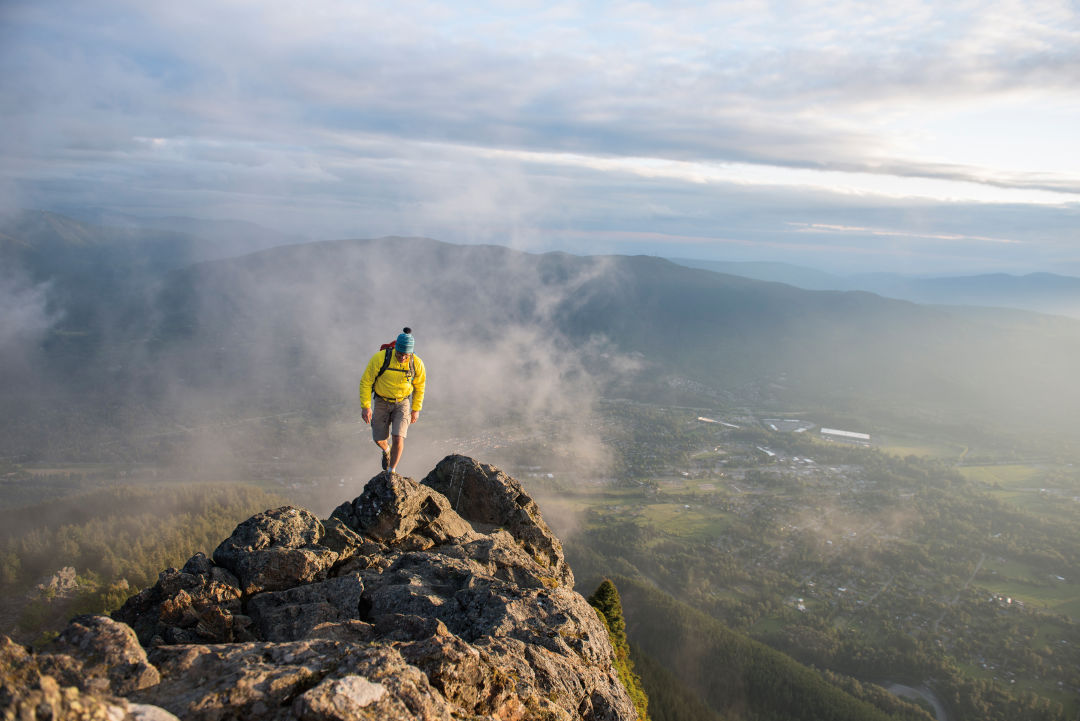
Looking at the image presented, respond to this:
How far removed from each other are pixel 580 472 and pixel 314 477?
251 ft

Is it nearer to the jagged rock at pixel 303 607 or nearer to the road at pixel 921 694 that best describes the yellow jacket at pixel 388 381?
the jagged rock at pixel 303 607

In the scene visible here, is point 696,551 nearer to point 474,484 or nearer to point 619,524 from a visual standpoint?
point 619,524

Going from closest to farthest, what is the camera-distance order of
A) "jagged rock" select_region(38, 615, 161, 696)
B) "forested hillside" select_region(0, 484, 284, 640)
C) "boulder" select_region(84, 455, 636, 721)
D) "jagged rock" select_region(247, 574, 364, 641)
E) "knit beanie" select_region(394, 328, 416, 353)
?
"jagged rock" select_region(38, 615, 161, 696)
"boulder" select_region(84, 455, 636, 721)
"jagged rock" select_region(247, 574, 364, 641)
"knit beanie" select_region(394, 328, 416, 353)
"forested hillside" select_region(0, 484, 284, 640)

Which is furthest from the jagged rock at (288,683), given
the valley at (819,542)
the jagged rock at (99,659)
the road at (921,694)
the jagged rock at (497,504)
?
Answer: the road at (921,694)

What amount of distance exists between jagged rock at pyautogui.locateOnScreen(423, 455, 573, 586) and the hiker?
4.15m

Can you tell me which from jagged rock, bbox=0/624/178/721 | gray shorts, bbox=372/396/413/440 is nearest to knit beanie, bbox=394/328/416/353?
Result: gray shorts, bbox=372/396/413/440

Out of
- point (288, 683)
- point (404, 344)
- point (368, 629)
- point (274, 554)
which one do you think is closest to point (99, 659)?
point (288, 683)

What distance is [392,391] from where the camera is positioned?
1866 cm

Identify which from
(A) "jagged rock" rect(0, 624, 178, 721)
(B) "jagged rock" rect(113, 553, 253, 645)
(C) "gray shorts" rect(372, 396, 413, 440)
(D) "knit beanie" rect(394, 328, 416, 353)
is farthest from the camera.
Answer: (C) "gray shorts" rect(372, 396, 413, 440)

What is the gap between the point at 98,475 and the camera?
160m

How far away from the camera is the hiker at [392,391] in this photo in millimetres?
18203

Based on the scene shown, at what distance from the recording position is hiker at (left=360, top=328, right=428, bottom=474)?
18.2 meters

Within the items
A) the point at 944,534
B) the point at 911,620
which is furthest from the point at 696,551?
the point at 944,534

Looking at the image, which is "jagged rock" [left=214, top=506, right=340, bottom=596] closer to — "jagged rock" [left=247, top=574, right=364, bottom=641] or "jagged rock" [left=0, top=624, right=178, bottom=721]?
"jagged rock" [left=247, top=574, right=364, bottom=641]
